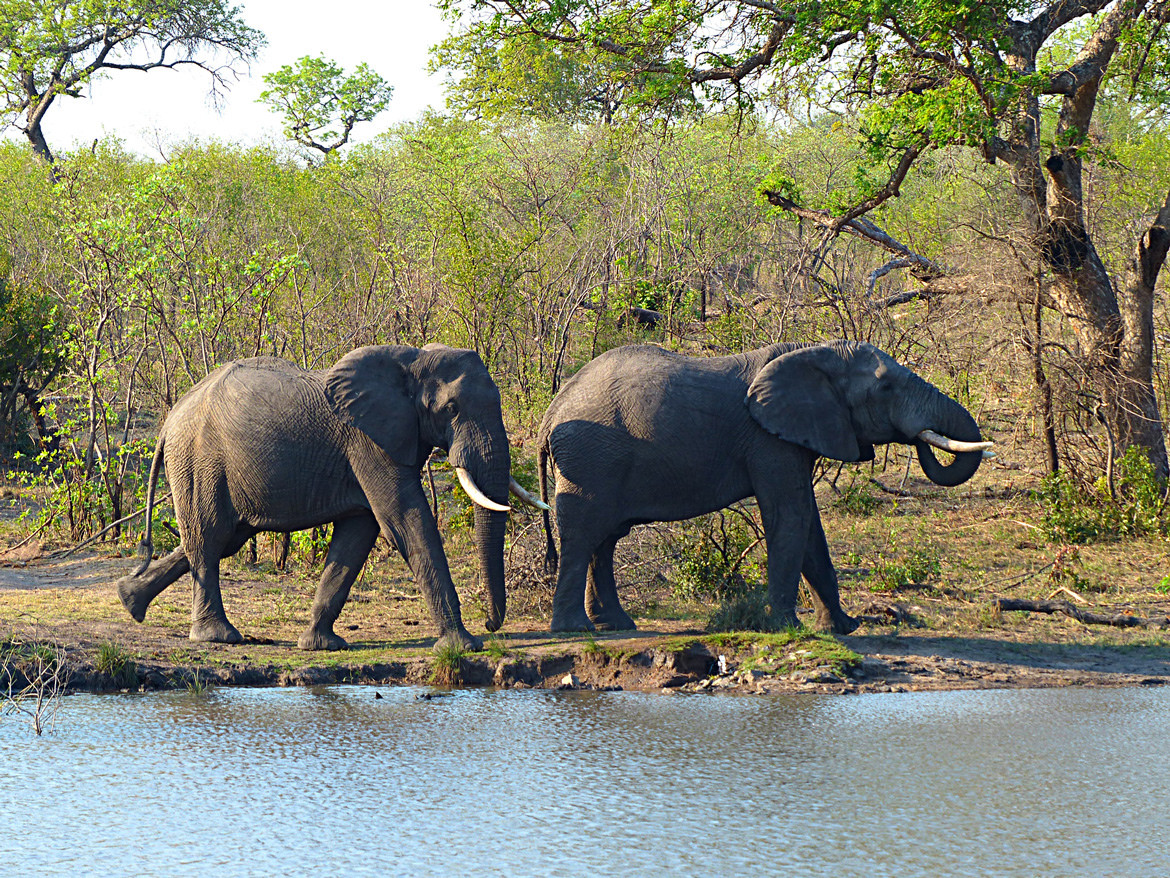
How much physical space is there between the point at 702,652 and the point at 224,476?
4.22m

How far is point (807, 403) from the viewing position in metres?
10.5

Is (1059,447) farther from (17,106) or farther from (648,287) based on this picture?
(17,106)

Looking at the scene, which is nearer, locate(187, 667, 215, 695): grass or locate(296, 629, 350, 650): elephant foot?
locate(187, 667, 215, 695): grass

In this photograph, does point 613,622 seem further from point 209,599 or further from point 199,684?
point 199,684

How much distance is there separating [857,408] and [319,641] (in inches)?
183

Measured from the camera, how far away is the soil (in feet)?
29.8

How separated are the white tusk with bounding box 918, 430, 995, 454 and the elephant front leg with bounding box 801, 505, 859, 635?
3.36ft

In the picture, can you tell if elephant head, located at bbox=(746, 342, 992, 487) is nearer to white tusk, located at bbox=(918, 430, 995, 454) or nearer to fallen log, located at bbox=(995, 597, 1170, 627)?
white tusk, located at bbox=(918, 430, 995, 454)

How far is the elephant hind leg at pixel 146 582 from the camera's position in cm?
1120

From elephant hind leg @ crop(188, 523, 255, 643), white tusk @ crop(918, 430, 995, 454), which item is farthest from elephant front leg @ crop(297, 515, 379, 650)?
white tusk @ crop(918, 430, 995, 454)

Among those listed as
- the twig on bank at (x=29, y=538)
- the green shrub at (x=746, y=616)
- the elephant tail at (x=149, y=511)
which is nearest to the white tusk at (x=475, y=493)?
the green shrub at (x=746, y=616)

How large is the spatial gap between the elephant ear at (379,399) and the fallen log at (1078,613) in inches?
208

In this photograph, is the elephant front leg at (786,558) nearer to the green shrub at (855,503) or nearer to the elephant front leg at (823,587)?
the elephant front leg at (823,587)

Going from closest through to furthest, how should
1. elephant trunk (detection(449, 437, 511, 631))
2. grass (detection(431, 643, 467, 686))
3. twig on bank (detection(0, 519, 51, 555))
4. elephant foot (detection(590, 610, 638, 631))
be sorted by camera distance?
grass (detection(431, 643, 467, 686))
elephant trunk (detection(449, 437, 511, 631))
elephant foot (detection(590, 610, 638, 631))
twig on bank (detection(0, 519, 51, 555))
